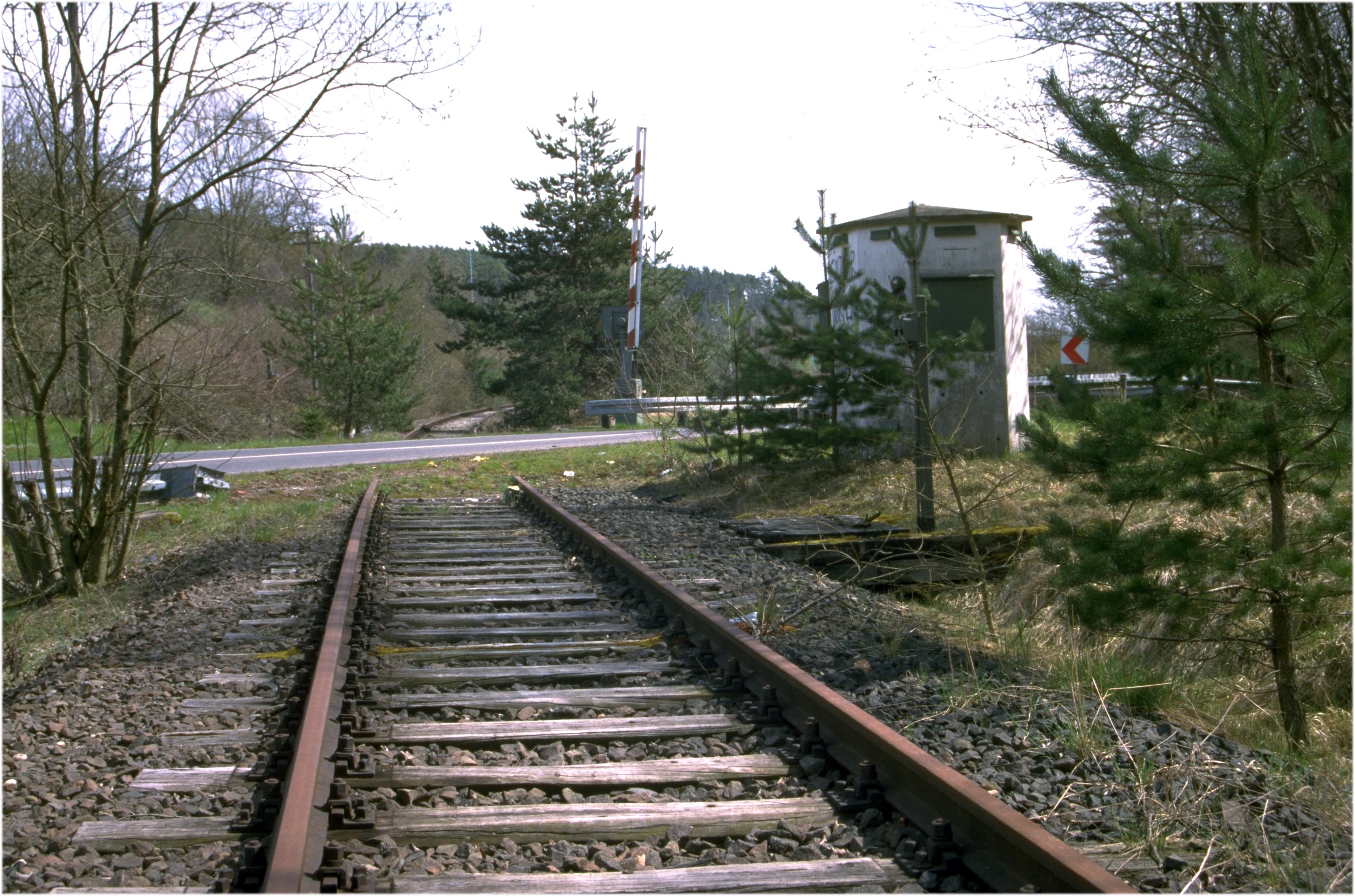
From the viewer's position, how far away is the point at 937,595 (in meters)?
8.64

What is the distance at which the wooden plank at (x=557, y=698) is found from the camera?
4414 millimetres

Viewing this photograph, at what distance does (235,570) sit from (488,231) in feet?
96.7

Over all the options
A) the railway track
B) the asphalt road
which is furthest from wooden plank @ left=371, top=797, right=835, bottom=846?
the asphalt road

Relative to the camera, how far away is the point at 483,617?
6.05 m

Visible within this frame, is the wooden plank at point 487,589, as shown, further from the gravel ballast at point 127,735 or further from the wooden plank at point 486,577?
the gravel ballast at point 127,735

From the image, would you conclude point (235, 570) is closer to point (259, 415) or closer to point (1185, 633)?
point (1185, 633)

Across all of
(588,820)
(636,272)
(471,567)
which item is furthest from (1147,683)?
(636,272)

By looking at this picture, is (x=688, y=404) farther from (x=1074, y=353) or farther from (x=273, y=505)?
(x=1074, y=353)

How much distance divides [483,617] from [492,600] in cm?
50

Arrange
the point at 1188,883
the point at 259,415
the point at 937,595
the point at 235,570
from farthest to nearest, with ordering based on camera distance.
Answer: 1. the point at 259,415
2. the point at 937,595
3. the point at 235,570
4. the point at 1188,883

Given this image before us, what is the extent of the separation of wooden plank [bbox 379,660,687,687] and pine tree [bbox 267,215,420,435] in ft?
100

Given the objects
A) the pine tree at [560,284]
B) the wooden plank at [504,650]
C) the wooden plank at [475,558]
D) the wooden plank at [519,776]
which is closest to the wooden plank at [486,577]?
the wooden plank at [475,558]

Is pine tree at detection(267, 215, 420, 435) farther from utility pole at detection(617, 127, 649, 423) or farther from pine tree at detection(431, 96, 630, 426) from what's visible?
utility pole at detection(617, 127, 649, 423)

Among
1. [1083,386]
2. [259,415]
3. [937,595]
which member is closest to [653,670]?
[1083,386]
